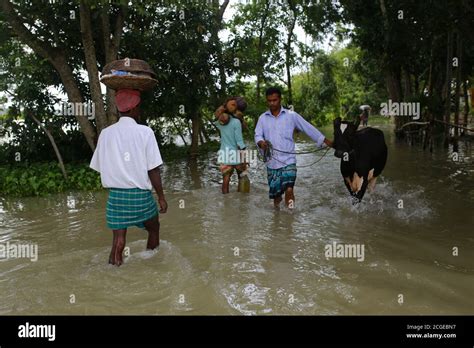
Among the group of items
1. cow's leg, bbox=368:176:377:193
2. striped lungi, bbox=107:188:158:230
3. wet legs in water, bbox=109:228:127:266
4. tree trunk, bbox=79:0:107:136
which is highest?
tree trunk, bbox=79:0:107:136

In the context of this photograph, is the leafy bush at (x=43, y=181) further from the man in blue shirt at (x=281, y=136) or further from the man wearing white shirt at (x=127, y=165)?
the man wearing white shirt at (x=127, y=165)

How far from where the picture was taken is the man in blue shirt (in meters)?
6.22

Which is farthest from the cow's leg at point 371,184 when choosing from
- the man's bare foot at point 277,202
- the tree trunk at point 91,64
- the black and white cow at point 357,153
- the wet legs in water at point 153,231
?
the tree trunk at point 91,64

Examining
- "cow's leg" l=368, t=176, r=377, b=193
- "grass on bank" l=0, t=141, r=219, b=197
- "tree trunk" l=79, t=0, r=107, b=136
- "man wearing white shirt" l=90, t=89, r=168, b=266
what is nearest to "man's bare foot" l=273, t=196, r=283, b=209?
"cow's leg" l=368, t=176, r=377, b=193

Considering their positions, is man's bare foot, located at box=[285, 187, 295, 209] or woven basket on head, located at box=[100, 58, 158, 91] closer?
woven basket on head, located at box=[100, 58, 158, 91]

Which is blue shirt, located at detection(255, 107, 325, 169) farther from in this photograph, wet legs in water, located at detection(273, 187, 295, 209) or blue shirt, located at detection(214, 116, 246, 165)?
blue shirt, located at detection(214, 116, 246, 165)

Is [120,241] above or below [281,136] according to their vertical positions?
below

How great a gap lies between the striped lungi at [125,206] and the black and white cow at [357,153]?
123 inches

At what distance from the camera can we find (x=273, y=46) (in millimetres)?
23000

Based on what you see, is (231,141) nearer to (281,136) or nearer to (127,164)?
(281,136)

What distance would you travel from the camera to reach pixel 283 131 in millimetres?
6344

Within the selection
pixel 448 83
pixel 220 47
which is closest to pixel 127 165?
pixel 220 47

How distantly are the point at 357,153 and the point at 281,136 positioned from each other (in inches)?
52.2

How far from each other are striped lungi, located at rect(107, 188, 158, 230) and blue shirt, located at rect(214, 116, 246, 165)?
12.1 ft
